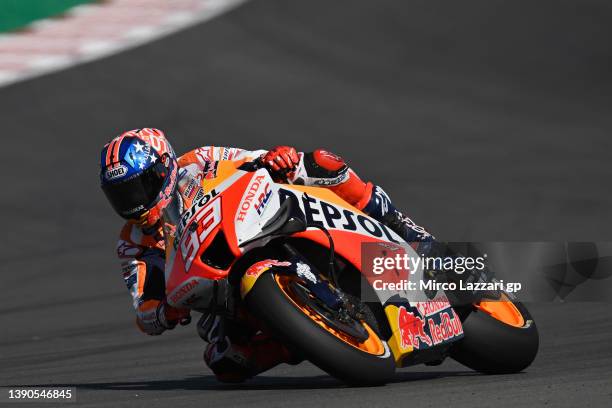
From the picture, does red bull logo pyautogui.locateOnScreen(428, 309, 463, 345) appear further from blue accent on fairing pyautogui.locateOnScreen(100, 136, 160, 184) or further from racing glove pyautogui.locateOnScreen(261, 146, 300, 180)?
blue accent on fairing pyautogui.locateOnScreen(100, 136, 160, 184)

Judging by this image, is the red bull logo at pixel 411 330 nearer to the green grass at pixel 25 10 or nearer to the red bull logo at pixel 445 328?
the red bull logo at pixel 445 328

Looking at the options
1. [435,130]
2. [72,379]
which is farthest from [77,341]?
[435,130]

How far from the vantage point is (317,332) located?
495cm

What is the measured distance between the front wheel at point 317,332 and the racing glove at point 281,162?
678mm

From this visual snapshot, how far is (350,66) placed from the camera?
1606 cm

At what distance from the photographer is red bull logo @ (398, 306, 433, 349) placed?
540 cm

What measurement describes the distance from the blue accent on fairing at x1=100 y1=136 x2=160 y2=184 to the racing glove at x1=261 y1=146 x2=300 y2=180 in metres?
0.48

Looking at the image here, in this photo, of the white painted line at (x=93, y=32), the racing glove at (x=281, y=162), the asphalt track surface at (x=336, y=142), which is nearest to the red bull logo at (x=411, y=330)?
the asphalt track surface at (x=336, y=142)

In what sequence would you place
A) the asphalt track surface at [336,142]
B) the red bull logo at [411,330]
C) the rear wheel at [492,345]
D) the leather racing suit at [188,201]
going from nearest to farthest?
1. the red bull logo at [411,330]
2. the leather racing suit at [188,201]
3. the rear wheel at [492,345]
4. the asphalt track surface at [336,142]

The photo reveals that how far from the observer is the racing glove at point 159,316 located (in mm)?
5602

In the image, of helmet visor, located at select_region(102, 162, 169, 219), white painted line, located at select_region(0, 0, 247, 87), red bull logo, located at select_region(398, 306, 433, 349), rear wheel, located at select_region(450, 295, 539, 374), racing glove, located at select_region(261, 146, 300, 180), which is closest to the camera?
red bull logo, located at select_region(398, 306, 433, 349)

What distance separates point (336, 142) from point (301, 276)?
8595 millimetres

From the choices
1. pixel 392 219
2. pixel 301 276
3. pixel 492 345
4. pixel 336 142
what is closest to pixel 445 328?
pixel 492 345

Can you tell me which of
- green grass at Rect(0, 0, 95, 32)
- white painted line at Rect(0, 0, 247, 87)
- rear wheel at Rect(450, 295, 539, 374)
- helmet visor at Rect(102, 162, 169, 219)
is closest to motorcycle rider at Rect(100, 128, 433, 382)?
helmet visor at Rect(102, 162, 169, 219)
